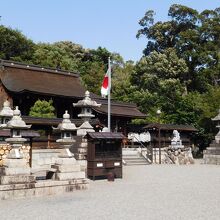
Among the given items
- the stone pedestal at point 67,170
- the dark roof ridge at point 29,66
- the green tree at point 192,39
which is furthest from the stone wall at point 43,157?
the green tree at point 192,39

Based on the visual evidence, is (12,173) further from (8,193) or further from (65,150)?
(65,150)

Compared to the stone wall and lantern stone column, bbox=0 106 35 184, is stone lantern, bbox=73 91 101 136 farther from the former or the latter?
lantern stone column, bbox=0 106 35 184

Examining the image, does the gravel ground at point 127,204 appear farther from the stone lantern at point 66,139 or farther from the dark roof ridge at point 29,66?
the dark roof ridge at point 29,66

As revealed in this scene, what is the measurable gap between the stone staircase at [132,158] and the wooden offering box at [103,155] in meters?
9.17

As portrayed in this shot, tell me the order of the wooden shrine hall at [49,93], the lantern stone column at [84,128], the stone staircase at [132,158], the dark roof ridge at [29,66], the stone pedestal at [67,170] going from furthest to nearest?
the dark roof ridge at [29,66]
the wooden shrine hall at [49,93]
the stone staircase at [132,158]
the lantern stone column at [84,128]
the stone pedestal at [67,170]

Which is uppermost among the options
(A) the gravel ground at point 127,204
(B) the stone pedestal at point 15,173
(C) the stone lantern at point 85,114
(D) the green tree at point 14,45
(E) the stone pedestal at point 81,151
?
(D) the green tree at point 14,45

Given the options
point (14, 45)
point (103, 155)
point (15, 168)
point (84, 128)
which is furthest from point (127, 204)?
point (14, 45)

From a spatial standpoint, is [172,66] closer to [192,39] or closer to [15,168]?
[192,39]

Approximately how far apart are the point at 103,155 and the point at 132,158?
38.0 ft

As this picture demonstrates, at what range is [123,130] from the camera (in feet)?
124

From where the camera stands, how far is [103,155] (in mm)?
18797

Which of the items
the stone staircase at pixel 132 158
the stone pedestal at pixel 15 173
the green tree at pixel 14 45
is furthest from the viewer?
the green tree at pixel 14 45

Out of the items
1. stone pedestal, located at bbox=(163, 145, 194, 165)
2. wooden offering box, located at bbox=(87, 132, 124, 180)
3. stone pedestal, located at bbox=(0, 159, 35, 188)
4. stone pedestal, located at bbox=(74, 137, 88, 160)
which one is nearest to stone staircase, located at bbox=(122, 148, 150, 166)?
stone pedestal, located at bbox=(163, 145, 194, 165)

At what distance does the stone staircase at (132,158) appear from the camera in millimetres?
29047
